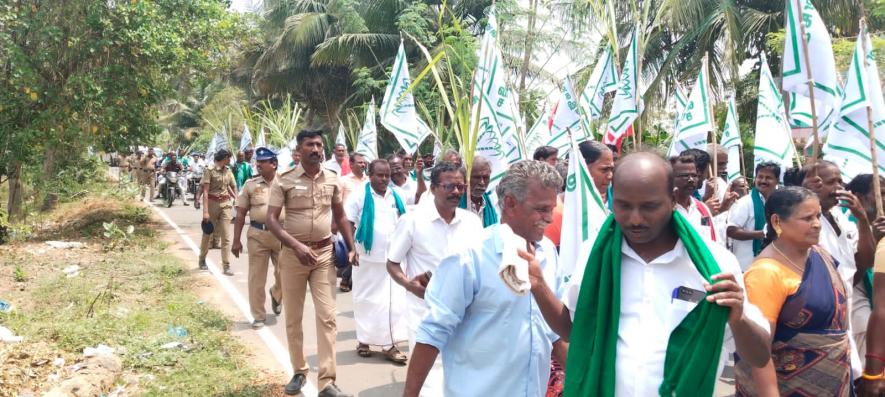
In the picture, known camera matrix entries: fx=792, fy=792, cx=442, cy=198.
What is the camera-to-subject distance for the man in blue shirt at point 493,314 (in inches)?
117

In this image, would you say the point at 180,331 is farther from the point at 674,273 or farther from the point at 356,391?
the point at 674,273

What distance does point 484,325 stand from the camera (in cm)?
302

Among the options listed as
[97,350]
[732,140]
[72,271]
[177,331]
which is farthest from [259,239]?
[732,140]

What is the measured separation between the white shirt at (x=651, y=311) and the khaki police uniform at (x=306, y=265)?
3.46m

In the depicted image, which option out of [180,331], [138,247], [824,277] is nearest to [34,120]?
[138,247]

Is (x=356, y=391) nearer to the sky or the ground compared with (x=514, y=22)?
nearer to the ground

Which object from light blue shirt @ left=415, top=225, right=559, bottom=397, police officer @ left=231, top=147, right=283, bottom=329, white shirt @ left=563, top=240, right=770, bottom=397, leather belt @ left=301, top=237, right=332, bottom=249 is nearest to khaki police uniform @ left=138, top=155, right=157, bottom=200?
police officer @ left=231, top=147, right=283, bottom=329

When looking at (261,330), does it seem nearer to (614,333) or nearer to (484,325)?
(484,325)

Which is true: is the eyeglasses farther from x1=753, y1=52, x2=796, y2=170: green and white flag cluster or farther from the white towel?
x1=753, y1=52, x2=796, y2=170: green and white flag cluster

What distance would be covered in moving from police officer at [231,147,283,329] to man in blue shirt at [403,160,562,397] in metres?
4.70

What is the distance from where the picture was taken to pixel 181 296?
8.91 m

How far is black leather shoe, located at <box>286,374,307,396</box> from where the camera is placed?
557 centimetres

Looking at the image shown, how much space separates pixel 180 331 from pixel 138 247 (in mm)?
6619

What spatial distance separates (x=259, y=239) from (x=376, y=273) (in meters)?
1.62
